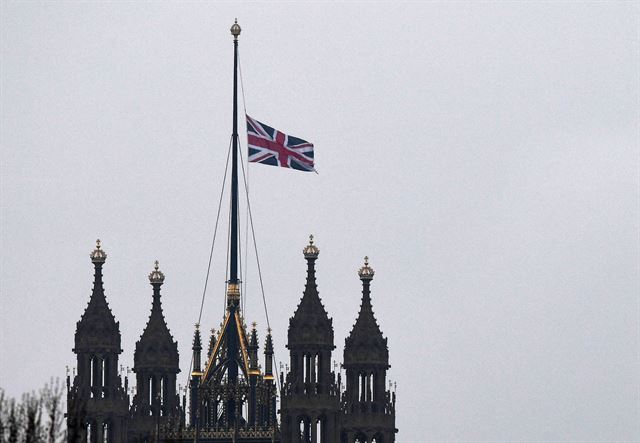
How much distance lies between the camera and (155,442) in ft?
645

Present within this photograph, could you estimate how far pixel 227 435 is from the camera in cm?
19975

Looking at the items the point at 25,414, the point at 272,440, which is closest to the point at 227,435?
the point at 272,440

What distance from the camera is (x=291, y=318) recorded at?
19925 cm

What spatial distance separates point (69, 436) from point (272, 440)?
153ft

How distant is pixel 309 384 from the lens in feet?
652

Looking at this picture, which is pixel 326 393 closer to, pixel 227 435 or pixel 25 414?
pixel 227 435

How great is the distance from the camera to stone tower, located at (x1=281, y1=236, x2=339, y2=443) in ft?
649

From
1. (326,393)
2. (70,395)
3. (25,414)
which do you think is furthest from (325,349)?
(25,414)

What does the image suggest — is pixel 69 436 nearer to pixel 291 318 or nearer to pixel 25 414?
pixel 25 414

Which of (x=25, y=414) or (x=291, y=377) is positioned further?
(x=291, y=377)

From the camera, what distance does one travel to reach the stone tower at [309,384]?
649 ft

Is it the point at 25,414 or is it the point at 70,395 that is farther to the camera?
the point at 70,395

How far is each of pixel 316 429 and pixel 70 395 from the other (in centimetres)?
1399

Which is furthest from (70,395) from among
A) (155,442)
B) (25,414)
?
(25,414)
